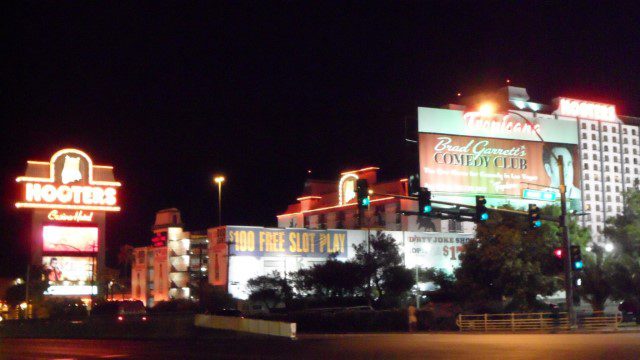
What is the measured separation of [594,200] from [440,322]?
2967 inches

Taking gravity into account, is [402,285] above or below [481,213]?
below

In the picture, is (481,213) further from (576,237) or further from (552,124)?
(552,124)

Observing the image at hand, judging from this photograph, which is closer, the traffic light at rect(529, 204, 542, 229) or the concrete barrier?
the traffic light at rect(529, 204, 542, 229)

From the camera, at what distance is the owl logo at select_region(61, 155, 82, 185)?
3497 inches

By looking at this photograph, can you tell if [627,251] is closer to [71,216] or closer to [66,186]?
[71,216]

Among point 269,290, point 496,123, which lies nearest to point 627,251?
point 496,123

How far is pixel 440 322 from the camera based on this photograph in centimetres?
5350

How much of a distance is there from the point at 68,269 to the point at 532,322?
57362mm

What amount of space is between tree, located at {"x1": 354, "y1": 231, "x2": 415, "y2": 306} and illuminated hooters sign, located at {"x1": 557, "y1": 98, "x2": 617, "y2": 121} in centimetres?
4576

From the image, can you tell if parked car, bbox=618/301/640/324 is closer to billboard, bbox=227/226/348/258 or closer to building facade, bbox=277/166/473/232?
billboard, bbox=227/226/348/258

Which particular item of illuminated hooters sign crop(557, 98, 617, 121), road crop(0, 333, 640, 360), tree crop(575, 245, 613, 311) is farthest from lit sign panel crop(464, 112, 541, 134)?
road crop(0, 333, 640, 360)

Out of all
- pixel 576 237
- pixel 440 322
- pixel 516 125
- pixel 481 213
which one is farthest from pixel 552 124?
pixel 481 213

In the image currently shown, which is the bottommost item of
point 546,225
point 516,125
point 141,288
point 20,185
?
point 141,288

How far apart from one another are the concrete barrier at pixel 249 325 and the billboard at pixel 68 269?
45433mm
